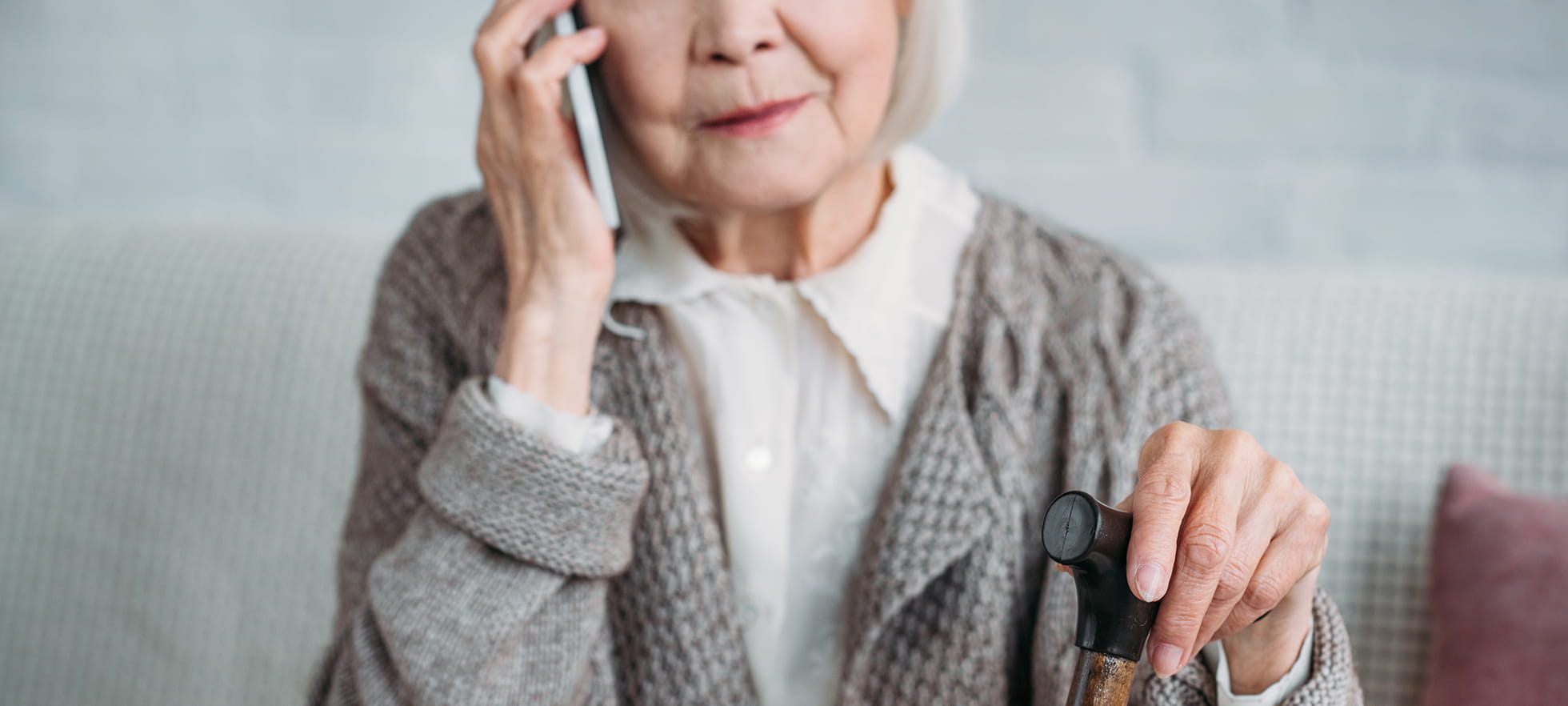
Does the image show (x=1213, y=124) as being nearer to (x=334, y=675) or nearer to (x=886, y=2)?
(x=886, y=2)

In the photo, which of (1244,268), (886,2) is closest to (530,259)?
(886,2)

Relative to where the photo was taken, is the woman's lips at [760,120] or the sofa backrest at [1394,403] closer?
the woman's lips at [760,120]

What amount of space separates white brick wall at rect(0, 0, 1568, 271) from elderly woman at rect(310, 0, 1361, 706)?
387 mm

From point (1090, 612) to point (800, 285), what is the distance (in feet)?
1.64

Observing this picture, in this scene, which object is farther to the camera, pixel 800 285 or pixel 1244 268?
pixel 1244 268

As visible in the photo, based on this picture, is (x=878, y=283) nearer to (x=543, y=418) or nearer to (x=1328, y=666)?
(x=543, y=418)

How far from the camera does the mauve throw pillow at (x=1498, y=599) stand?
838 mm

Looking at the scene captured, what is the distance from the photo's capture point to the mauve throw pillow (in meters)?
0.84

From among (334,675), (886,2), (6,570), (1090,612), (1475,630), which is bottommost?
(6,570)

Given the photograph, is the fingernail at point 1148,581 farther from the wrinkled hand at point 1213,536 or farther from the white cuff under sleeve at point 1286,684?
the white cuff under sleeve at point 1286,684

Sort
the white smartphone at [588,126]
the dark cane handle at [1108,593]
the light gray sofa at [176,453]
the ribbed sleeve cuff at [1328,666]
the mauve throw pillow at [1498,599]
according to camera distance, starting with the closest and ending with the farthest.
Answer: the dark cane handle at [1108,593] < the ribbed sleeve cuff at [1328,666] < the mauve throw pillow at [1498,599] < the white smartphone at [588,126] < the light gray sofa at [176,453]

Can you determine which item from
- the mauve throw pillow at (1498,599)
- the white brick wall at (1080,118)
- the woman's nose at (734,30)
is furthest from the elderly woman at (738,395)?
the white brick wall at (1080,118)

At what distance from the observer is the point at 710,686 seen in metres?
0.94

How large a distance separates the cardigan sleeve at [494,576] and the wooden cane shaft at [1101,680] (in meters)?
0.43
